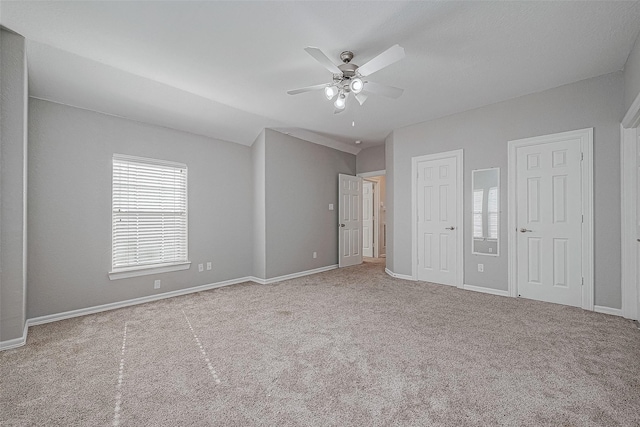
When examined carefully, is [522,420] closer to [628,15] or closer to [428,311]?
[428,311]

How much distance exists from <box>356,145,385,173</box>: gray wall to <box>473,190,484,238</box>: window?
241 centimetres

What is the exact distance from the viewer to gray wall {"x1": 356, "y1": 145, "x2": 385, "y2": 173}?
6.55 meters

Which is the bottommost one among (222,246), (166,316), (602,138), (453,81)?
(166,316)

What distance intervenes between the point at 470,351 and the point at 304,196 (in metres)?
3.87

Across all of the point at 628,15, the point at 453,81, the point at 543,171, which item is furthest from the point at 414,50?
the point at 543,171

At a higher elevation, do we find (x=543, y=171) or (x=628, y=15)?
(x=628, y=15)

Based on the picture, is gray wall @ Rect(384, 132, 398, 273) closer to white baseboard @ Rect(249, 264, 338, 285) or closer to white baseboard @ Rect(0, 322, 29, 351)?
white baseboard @ Rect(249, 264, 338, 285)

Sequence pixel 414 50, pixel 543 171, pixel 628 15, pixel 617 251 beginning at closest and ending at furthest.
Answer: pixel 628 15 < pixel 414 50 < pixel 617 251 < pixel 543 171

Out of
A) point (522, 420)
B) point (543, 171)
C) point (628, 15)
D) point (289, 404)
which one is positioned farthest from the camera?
point (543, 171)

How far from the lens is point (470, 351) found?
2445 mm

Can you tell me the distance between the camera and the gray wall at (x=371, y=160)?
655cm

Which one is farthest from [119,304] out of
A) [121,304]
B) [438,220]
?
[438,220]

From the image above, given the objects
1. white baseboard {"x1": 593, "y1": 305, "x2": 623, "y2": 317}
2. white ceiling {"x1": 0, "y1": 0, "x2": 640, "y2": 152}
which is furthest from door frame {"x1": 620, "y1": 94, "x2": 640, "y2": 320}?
white ceiling {"x1": 0, "y1": 0, "x2": 640, "y2": 152}

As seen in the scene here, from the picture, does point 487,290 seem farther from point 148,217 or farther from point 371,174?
point 148,217
